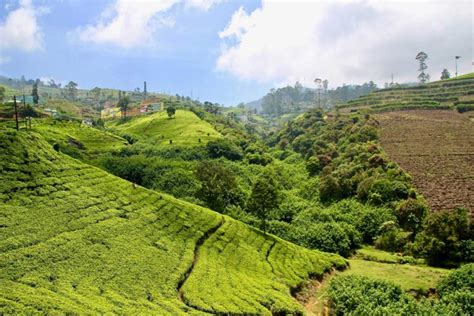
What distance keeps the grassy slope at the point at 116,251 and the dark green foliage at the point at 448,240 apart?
11.3 m

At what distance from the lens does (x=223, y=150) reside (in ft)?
361

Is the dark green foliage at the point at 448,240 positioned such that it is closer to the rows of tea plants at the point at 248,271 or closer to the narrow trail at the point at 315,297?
the rows of tea plants at the point at 248,271

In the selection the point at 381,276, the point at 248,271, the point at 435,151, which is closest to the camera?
the point at 248,271

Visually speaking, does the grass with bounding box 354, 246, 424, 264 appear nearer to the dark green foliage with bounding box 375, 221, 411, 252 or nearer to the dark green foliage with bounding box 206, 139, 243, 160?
the dark green foliage with bounding box 375, 221, 411, 252

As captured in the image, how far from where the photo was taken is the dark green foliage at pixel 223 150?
4284 inches

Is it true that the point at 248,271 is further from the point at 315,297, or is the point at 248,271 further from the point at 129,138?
the point at 129,138

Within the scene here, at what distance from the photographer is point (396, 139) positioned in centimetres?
9919

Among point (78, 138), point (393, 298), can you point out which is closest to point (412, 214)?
point (393, 298)

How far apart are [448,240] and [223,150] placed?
68823 mm

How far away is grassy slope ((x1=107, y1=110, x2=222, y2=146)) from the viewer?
121 m

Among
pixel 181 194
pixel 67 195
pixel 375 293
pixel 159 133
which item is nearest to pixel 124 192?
pixel 67 195

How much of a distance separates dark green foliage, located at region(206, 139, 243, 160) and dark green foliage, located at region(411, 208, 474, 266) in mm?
65139

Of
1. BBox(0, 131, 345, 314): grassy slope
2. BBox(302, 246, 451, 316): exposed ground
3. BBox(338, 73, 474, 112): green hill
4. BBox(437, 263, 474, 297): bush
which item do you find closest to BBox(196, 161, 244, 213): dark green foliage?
BBox(0, 131, 345, 314): grassy slope

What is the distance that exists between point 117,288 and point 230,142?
296 feet
